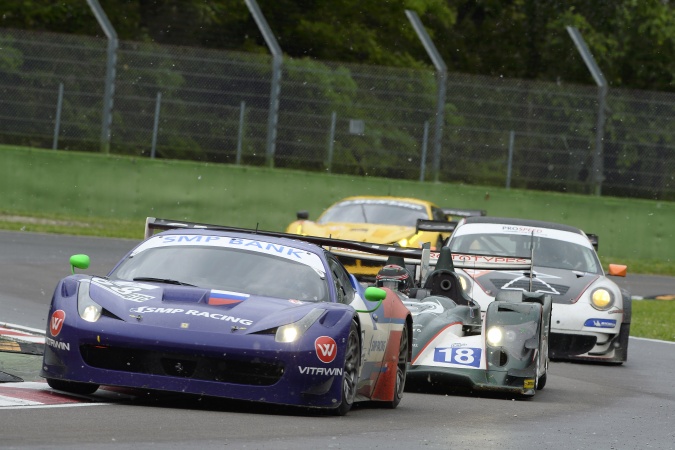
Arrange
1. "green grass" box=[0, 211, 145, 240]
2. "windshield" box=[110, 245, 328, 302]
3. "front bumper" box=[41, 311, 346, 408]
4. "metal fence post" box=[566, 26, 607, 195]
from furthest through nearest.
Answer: "metal fence post" box=[566, 26, 607, 195] < "green grass" box=[0, 211, 145, 240] < "windshield" box=[110, 245, 328, 302] < "front bumper" box=[41, 311, 346, 408]

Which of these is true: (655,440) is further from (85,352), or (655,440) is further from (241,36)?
(241,36)

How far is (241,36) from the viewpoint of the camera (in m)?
37.6

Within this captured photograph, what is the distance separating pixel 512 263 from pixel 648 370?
2561 millimetres

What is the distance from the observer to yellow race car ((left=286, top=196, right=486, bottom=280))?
20281 millimetres

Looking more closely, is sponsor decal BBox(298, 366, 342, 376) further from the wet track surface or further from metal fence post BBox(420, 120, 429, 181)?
metal fence post BBox(420, 120, 429, 181)

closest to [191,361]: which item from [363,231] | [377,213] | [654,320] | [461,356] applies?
[461,356]

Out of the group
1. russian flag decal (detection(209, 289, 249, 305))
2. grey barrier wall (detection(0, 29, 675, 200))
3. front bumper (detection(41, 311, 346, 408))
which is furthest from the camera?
grey barrier wall (detection(0, 29, 675, 200))

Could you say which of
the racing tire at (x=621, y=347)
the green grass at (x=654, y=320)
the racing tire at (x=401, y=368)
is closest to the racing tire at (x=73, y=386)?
the racing tire at (x=401, y=368)

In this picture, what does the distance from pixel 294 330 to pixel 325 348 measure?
0.19 meters

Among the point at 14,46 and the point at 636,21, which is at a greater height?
the point at 636,21

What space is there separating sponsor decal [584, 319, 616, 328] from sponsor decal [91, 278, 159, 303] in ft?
19.3

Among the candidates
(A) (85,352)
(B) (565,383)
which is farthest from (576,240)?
(A) (85,352)

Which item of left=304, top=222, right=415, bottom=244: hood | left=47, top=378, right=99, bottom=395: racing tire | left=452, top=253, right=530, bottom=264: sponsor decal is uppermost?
left=452, top=253, right=530, bottom=264: sponsor decal

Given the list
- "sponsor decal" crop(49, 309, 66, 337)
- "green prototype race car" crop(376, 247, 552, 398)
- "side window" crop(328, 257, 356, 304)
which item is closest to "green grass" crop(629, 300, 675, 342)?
"green prototype race car" crop(376, 247, 552, 398)
